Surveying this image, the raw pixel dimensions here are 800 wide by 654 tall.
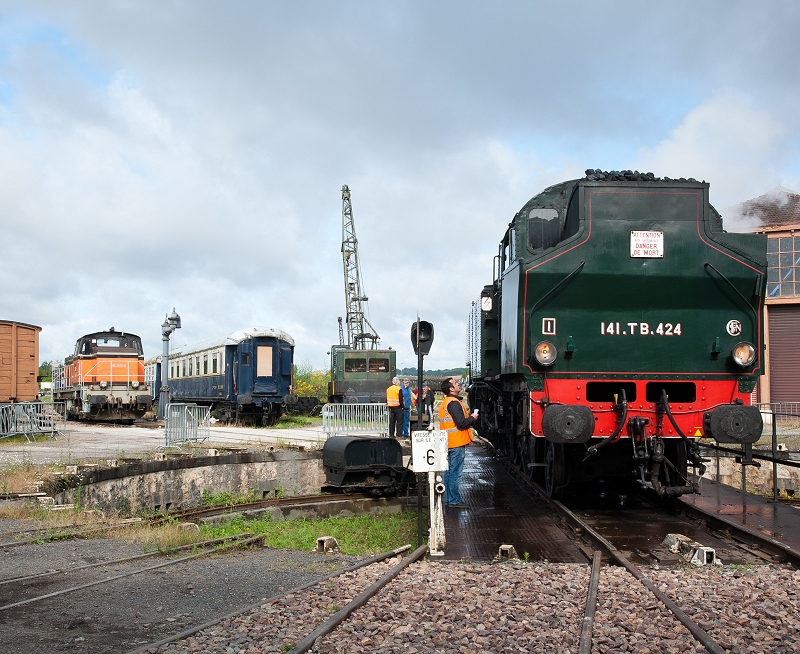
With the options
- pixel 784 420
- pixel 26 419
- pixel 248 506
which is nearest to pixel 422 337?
pixel 248 506

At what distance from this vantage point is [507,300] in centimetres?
1019

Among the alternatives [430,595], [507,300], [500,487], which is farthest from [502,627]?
[500,487]

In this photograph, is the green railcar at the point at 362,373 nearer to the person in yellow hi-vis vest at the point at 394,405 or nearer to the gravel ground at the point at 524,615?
the person in yellow hi-vis vest at the point at 394,405

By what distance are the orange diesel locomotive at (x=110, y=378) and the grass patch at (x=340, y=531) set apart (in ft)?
58.8

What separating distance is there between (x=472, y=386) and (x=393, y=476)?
3.61 m

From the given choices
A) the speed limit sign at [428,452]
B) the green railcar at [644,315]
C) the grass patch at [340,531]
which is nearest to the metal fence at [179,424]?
the grass patch at [340,531]

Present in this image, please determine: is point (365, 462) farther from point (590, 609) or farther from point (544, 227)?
point (590, 609)

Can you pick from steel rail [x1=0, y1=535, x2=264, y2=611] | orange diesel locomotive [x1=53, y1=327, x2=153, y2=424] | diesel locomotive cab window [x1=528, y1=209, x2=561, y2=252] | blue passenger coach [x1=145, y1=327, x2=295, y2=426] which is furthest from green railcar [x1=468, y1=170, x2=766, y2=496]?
orange diesel locomotive [x1=53, y1=327, x2=153, y2=424]

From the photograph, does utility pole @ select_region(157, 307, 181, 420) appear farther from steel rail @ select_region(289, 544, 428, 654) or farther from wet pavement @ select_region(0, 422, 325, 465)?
steel rail @ select_region(289, 544, 428, 654)

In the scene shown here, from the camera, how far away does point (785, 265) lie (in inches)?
987

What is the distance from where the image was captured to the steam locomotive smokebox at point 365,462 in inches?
535

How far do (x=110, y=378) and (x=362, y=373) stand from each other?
387 inches

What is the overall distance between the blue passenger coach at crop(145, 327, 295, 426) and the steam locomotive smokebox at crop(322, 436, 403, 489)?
11.8 meters

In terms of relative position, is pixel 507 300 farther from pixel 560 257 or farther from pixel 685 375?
pixel 685 375
